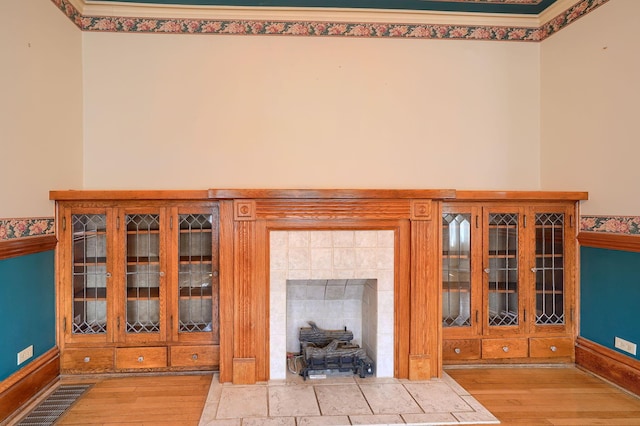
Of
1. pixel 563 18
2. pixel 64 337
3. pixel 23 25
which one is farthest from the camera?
pixel 563 18

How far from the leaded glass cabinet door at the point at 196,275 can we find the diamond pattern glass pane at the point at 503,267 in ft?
7.88

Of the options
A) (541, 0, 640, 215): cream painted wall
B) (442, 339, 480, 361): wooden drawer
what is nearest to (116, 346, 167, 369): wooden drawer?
(442, 339, 480, 361): wooden drawer

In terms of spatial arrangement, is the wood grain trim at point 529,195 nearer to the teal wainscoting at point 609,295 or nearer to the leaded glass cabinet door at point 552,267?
the leaded glass cabinet door at point 552,267

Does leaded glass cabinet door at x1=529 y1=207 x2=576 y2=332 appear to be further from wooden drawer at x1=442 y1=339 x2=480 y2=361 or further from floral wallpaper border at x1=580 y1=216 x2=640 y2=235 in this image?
wooden drawer at x1=442 y1=339 x2=480 y2=361

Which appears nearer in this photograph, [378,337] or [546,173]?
[378,337]

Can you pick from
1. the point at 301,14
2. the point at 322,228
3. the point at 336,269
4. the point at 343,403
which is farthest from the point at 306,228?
the point at 301,14

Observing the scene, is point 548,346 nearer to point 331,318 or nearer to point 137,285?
point 331,318

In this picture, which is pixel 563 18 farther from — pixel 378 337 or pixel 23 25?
pixel 23 25

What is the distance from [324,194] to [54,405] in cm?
242

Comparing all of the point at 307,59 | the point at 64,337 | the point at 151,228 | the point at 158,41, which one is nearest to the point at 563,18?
the point at 307,59

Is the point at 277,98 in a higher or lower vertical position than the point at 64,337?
higher

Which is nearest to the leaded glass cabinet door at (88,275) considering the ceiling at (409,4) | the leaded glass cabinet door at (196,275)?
the leaded glass cabinet door at (196,275)

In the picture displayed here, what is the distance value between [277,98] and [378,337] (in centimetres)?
230

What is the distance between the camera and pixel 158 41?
11.8 feet
